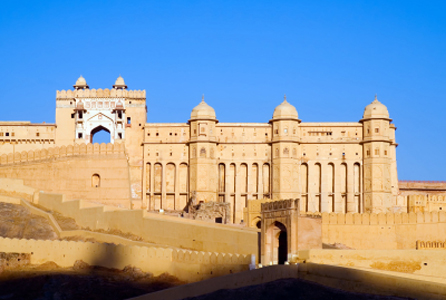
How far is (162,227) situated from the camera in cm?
6269

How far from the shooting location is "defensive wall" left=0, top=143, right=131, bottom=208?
7806 centimetres

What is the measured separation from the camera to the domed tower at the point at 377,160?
3201 inches

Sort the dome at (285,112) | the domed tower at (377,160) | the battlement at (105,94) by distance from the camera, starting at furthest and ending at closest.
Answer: the battlement at (105,94)
the dome at (285,112)
the domed tower at (377,160)

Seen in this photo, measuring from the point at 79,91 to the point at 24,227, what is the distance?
23.9m

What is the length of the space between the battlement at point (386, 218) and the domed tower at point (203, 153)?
53.8 feet

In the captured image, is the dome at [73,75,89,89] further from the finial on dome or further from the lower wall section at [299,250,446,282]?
the lower wall section at [299,250,446,282]

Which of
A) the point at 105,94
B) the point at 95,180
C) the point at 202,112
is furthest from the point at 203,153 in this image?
the point at 105,94

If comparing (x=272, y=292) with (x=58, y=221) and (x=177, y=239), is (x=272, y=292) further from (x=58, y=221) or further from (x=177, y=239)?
(x=58, y=221)

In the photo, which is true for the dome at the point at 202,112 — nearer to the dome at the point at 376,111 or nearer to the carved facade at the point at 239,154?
the carved facade at the point at 239,154

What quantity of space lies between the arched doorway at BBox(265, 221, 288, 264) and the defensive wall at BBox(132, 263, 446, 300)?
18.2 ft

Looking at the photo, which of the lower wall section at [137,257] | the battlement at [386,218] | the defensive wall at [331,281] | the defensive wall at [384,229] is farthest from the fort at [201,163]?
the defensive wall at [331,281]

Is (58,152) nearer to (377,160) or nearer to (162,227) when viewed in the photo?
(162,227)

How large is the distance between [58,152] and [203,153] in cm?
1293

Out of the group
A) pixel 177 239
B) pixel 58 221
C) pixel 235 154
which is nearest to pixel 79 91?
pixel 235 154
